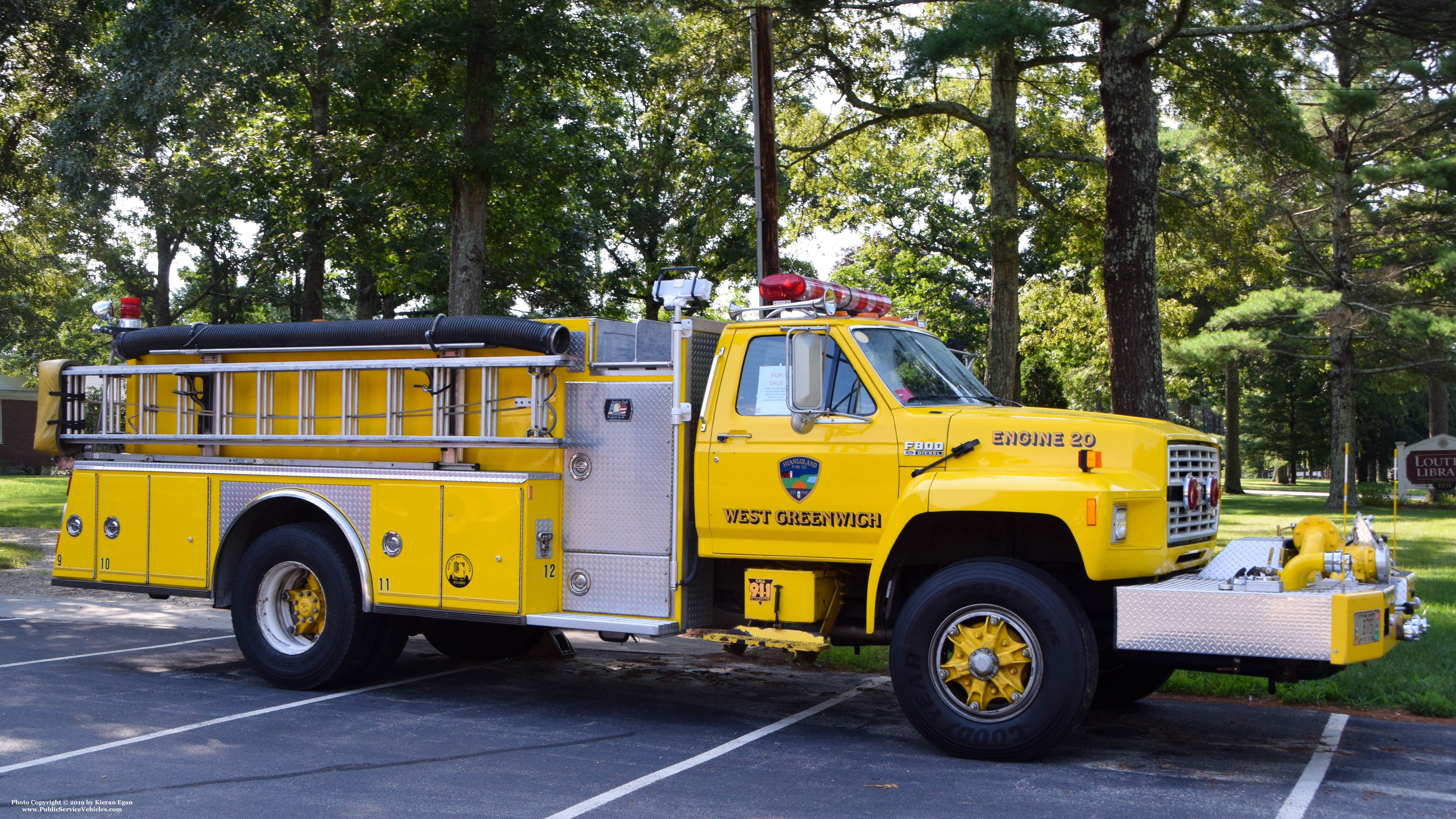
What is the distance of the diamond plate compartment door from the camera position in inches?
301

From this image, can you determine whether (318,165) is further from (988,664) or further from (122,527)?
(988,664)

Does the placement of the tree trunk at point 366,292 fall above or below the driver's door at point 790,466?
above

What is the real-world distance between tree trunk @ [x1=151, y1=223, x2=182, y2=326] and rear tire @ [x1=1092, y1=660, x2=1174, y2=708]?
3530 cm

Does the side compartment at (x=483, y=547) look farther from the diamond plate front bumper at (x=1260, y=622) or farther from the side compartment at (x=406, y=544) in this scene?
the diamond plate front bumper at (x=1260, y=622)

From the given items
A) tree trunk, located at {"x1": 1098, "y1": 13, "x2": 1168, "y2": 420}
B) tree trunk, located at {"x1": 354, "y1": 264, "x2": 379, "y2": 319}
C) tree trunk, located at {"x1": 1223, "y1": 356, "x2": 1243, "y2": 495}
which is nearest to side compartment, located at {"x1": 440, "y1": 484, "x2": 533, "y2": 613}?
tree trunk, located at {"x1": 1098, "y1": 13, "x2": 1168, "y2": 420}

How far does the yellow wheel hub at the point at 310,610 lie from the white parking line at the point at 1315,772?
6393mm

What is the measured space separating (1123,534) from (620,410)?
323 cm

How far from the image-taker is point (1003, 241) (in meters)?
18.2

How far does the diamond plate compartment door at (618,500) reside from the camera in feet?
25.1

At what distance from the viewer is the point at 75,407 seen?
32.5 ft

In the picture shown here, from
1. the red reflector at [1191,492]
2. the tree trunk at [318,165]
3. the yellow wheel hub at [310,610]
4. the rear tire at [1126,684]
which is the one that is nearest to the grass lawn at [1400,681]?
the rear tire at [1126,684]

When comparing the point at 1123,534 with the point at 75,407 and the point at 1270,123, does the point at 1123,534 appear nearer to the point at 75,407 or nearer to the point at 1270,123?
the point at 75,407

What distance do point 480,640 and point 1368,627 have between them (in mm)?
6611

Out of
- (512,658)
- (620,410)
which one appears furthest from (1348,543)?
(512,658)
